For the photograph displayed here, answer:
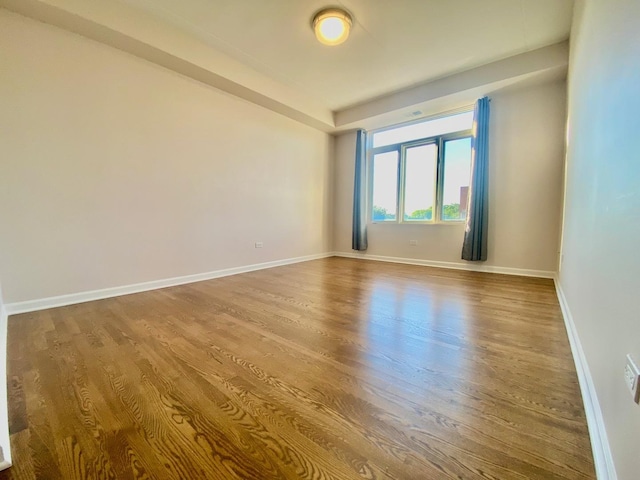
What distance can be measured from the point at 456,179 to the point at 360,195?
1.83 meters

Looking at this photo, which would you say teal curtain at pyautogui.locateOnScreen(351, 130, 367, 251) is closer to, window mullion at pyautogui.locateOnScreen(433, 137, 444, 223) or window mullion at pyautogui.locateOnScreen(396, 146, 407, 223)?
window mullion at pyautogui.locateOnScreen(396, 146, 407, 223)

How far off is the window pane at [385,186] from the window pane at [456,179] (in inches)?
37.7

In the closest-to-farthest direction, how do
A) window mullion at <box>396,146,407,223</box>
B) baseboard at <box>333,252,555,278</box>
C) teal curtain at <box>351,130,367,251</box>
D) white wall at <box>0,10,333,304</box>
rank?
1. white wall at <box>0,10,333,304</box>
2. baseboard at <box>333,252,555,278</box>
3. window mullion at <box>396,146,407,223</box>
4. teal curtain at <box>351,130,367,251</box>

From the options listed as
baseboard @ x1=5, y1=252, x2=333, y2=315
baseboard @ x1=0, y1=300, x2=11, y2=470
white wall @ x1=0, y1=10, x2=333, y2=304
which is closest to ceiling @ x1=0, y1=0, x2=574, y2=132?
white wall @ x1=0, y1=10, x2=333, y2=304

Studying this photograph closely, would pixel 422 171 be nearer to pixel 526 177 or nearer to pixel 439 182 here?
pixel 439 182

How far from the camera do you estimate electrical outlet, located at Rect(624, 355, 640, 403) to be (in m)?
0.69

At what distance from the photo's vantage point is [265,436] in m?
1.05

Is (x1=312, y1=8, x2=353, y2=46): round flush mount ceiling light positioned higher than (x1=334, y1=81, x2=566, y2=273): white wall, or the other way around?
(x1=312, y1=8, x2=353, y2=46): round flush mount ceiling light

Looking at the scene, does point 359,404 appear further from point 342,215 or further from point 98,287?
point 342,215

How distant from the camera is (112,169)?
289 cm

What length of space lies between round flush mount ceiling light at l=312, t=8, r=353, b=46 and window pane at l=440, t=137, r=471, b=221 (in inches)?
106

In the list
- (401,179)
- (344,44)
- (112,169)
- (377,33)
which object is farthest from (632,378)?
(401,179)

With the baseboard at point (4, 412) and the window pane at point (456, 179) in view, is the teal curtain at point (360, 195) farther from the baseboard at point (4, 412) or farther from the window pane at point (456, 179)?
the baseboard at point (4, 412)

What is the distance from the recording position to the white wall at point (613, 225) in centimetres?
80
